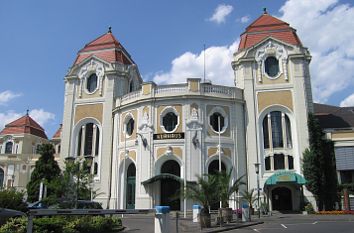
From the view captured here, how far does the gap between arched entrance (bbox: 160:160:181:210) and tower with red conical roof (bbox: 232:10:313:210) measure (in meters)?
7.27

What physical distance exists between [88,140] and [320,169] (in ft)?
82.0

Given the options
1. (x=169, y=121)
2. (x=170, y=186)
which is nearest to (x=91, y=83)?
(x=169, y=121)

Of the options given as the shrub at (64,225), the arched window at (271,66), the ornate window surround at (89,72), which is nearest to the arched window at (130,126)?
the ornate window surround at (89,72)

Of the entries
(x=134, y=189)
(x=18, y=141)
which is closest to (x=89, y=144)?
(x=134, y=189)

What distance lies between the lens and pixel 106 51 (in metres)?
45.8

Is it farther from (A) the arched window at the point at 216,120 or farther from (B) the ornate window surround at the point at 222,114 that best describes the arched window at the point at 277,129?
(A) the arched window at the point at 216,120

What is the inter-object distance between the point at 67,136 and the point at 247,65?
2190 centimetres

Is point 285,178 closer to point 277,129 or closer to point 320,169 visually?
point 320,169

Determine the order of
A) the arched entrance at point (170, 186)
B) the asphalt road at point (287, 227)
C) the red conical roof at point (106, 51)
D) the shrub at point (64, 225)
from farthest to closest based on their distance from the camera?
the red conical roof at point (106, 51), the arched entrance at point (170, 186), the asphalt road at point (287, 227), the shrub at point (64, 225)

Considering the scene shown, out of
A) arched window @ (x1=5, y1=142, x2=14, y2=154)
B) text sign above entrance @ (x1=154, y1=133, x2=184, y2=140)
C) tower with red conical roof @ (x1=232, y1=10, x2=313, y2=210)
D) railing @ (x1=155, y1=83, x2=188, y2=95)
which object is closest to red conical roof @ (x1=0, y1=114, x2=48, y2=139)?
arched window @ (x1=5, y1=142, x2=14, y2=154)

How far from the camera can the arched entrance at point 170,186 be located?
3534cm

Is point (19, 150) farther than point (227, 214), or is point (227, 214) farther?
point (19, 150)

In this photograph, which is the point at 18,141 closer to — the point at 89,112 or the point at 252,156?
the point at 89,112

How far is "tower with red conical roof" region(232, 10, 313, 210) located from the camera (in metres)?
36.9
